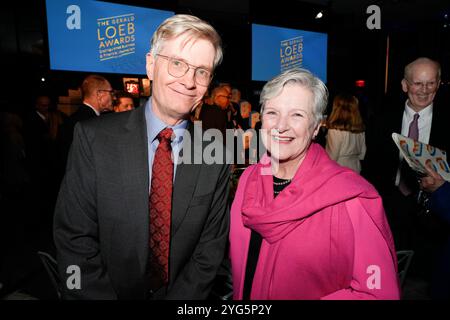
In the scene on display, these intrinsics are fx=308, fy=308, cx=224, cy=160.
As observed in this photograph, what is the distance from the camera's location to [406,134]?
100 inches

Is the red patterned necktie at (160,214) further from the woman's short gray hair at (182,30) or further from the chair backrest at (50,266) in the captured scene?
the chair backrest at (50,266)

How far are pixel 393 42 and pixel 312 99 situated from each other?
636 cm

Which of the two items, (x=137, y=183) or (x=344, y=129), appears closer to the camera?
(x=137, y=183)

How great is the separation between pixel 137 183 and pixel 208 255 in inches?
17.7

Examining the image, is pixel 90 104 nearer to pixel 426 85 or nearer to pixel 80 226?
pixel 80 226

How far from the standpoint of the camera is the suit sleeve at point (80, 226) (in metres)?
1.20

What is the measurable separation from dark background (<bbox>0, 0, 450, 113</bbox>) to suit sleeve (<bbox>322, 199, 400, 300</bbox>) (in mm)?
3925

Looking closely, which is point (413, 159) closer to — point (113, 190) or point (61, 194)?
point (113, 190)

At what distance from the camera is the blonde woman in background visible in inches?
146

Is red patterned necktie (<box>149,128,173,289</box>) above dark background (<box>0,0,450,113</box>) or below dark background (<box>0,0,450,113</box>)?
below

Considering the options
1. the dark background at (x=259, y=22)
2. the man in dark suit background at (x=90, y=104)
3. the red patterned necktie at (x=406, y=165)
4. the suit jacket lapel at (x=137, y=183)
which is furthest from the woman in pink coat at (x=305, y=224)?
the dark background at (x=259, y=22)

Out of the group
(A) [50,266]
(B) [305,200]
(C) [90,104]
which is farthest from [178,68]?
(C) [90,104]

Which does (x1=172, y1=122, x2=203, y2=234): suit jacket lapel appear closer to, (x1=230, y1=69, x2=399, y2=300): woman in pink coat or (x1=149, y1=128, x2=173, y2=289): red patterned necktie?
(x1=149, y1=128, x2=173, y2=289): red patterned necktie

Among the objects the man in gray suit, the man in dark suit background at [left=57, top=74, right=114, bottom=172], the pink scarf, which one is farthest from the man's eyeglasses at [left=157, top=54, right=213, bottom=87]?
the man in dark suit background at [left=57, top=74, right=114, bottom=172]
